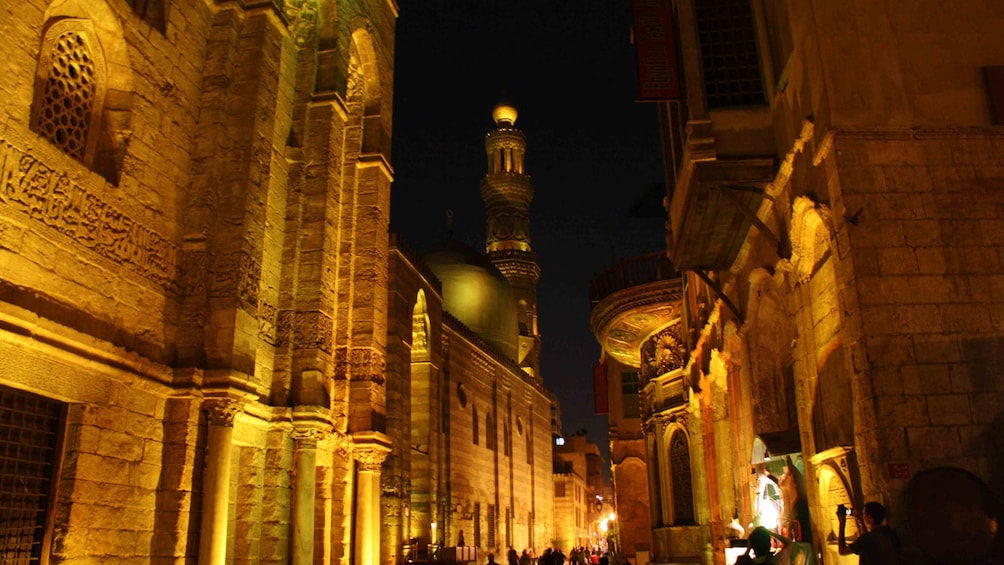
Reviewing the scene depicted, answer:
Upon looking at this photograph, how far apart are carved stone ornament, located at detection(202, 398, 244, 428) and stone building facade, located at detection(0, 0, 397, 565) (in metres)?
0.02

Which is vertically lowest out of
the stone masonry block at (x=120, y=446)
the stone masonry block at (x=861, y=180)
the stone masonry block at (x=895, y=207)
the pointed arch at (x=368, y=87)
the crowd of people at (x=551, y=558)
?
the crowd of people at (x=551, y=558)

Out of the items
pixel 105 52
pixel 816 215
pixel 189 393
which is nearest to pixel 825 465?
pixel 816 215

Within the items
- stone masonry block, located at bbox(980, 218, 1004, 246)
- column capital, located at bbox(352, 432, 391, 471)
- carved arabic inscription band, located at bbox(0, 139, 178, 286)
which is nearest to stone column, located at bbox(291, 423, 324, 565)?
column capital, located at bbox(352, 432, 391, 471)

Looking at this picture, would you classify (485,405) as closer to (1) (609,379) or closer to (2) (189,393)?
(1) (609,379)

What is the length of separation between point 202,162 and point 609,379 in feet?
71.5

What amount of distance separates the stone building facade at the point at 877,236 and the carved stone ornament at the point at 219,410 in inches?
246

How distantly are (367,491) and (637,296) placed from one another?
9.96 meters

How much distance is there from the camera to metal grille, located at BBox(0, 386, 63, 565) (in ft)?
21.6

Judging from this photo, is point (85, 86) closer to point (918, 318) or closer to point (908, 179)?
point (908, 179)

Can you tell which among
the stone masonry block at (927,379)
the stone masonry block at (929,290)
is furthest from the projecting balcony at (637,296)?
the stone masonry block at (927,379)

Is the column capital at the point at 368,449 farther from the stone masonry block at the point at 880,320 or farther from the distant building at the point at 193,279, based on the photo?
the stone masonry block at the point at 880,320

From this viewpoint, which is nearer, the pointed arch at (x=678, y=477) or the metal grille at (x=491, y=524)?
the pointed arch at (x=678, y=477)

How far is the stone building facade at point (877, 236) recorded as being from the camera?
21.5 feet

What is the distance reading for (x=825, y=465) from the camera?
25.5 ft
